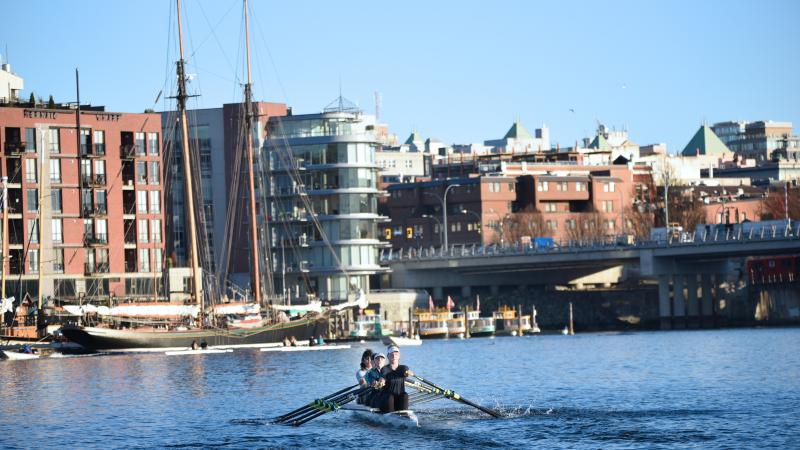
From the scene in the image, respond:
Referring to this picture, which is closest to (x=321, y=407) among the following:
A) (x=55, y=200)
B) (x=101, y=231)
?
(x=55, y=200)

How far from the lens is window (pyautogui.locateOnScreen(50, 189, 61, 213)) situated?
502 ft

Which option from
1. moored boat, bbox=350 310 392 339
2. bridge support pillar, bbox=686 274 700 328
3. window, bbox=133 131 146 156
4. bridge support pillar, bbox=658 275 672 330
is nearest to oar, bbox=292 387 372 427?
moored boat, bbox=350 310 392 339

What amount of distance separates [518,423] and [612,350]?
61290 mm

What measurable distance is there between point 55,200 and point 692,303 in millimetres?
75914

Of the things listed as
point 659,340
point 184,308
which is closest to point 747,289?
point 659,340

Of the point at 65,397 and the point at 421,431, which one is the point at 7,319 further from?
the point at 421,431

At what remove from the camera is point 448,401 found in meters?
71.6

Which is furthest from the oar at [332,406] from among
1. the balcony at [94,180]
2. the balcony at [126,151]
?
the balcony at [126,151]

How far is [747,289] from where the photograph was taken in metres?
188

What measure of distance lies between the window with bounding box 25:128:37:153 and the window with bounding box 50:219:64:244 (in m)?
7.23

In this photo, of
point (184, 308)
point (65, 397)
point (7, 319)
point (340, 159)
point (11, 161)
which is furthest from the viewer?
point (340, 159)

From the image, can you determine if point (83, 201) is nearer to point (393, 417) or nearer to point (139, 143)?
point (139, 143)

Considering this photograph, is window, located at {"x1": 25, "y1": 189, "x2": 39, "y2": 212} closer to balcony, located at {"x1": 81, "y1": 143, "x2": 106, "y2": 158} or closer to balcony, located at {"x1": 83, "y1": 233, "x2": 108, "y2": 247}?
balcony, located at {"x1": 83, "y1": 233, "x2": 108, "y2": 247}

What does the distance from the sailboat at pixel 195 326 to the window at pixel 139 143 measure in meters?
17.7
